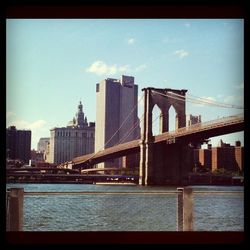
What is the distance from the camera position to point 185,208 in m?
2.70

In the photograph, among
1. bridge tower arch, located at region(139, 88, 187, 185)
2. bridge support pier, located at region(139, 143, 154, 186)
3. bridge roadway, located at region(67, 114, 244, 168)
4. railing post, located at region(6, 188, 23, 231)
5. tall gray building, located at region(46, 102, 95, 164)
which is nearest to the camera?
railing post, located at region(6, 188, 23, 231)

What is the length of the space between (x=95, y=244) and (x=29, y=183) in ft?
75.4

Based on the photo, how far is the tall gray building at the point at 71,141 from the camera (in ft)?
96.2

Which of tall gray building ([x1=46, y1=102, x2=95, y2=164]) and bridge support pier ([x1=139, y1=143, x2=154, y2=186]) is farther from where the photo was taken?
tall gray building ([x1=46, y1=102, x2=95, y2=164])

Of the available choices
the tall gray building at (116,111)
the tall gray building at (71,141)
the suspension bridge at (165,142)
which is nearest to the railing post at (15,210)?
the suspension bridge at (165,142)

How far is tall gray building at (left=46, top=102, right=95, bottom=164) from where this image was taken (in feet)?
96.2

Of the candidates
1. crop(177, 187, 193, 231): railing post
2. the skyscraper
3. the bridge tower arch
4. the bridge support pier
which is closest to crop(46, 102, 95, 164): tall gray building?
the skyscraper

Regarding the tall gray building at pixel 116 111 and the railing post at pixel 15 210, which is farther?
the tall gray building at pixel 116 111

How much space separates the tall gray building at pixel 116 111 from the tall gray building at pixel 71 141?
2262mm

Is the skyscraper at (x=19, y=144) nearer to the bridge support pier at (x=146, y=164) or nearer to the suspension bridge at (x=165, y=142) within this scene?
the suspension bridge at (x=165, y=142)

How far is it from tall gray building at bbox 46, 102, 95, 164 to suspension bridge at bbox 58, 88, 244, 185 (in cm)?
374

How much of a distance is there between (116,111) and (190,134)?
11151 millimetres

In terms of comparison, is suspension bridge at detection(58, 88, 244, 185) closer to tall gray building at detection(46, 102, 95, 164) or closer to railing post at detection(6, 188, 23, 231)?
tall gray building at detection(46, 102, 95, 164)
